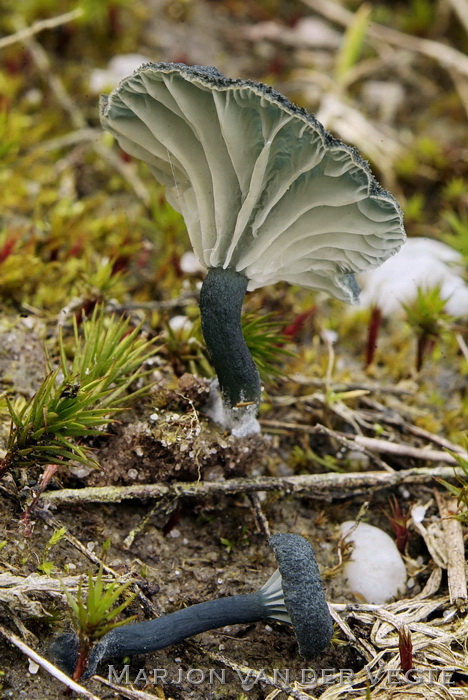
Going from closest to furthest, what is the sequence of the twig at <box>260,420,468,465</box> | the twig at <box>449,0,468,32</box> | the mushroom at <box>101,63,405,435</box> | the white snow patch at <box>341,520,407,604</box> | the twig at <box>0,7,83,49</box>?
the mushroom at <box>101,63,405,435</box>, the white snow patch at <box>341,520,407,604</box>, the twig at <box>260,420,468,465</box>, the twig at <box>0,7,83,49</box>, the twig at <box>449,0,468,32</box>

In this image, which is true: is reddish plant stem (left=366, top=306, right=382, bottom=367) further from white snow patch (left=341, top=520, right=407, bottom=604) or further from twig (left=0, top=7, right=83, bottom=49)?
twig (left=0, top=7, right=83, bottom=49)

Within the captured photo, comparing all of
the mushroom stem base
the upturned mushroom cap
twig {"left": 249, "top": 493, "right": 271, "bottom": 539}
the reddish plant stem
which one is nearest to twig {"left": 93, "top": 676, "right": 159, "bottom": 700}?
twig {"left": 249, "top": 493, "right": 271, "bottom": 539}

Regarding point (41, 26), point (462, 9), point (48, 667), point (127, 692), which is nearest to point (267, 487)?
point (127, 692)

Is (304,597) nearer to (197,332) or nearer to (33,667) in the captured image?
(33,667)

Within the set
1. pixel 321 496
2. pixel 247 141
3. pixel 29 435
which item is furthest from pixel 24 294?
pixel 321 496

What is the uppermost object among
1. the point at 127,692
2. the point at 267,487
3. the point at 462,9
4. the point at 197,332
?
the point at 462,9

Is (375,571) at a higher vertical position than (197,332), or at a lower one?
lower

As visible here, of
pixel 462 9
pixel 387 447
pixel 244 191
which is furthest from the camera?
pixel 462 9
